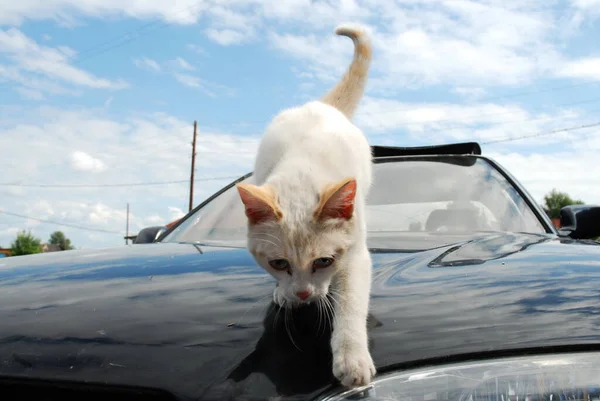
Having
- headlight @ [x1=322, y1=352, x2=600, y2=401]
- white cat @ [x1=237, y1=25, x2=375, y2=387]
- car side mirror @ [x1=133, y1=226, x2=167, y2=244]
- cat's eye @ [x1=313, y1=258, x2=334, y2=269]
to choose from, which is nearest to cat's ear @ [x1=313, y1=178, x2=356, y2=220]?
white cat @ [x1=237, y1=25, x2=375, y2=387]

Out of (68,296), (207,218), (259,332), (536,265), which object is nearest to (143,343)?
(259,332)

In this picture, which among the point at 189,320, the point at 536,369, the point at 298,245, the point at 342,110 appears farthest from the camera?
the point at 342,110

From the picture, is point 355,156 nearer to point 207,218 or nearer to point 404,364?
point 207,218

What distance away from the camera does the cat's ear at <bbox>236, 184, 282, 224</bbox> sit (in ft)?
5.75

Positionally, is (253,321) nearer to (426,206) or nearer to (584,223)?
(426,206)

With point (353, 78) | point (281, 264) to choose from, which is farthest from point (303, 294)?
point (353, 78)

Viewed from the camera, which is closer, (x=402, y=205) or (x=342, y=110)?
(x=402, y=205)

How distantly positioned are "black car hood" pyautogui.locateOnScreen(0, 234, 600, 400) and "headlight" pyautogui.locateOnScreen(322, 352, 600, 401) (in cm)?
4

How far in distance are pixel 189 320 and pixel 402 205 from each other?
174cm

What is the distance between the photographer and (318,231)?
6.04 feet

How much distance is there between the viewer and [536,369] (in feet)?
3.62

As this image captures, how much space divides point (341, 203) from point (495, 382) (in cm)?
83

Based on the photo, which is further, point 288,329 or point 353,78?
point 353,78

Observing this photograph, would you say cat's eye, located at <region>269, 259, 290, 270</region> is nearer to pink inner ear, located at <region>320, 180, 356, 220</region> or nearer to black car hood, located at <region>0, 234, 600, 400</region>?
black car hood, located at <region>0, 234, 600, 400</region>
